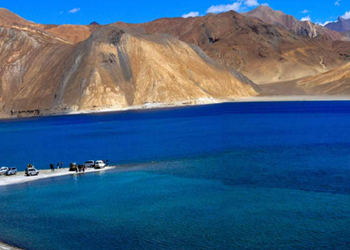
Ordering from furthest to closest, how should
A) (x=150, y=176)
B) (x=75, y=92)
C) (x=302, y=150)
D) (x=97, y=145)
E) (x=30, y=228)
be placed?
1. (x=75, y=92)
2. (x=97, y=145)
3. (x=302, y=150)
4. (x=150, y=176)
5. (x=30, y=228)

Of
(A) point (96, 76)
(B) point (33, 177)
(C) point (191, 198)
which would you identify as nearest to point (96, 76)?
(A) point (96, 76)

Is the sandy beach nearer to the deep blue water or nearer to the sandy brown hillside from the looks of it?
the deep blue water

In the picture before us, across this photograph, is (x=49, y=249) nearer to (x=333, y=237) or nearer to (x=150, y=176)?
(x=333, y=237)

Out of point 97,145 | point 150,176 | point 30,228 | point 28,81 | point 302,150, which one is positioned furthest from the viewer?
point 28,81

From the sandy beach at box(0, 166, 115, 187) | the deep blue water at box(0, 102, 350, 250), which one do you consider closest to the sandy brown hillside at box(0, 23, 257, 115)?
the deep blue water at box(0, 102, 350, 250)

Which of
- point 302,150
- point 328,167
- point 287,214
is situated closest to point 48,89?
point 302,150

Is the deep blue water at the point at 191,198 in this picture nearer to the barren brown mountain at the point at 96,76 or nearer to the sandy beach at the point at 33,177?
the sandy beach at the point at 33,177
